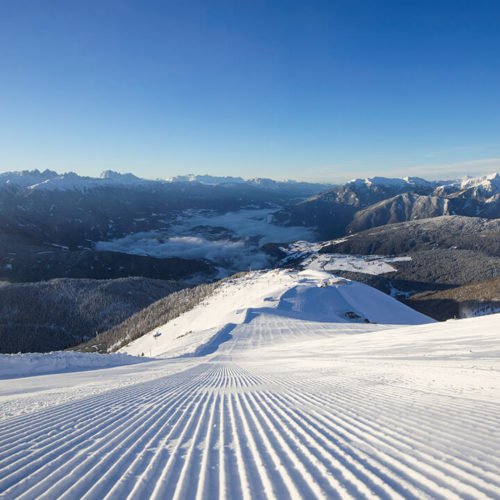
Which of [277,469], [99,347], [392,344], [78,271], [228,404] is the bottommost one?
[99,347]

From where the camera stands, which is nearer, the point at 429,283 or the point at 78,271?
the point at 429,283

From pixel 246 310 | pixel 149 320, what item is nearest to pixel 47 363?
pixel 246 310

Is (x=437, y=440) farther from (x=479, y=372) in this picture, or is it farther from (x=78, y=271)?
(x=78, y=271)

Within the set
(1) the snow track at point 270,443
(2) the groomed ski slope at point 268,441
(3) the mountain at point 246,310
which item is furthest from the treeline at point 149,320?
(1) the snow track at point 270,443

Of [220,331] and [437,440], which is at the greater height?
[437,440]

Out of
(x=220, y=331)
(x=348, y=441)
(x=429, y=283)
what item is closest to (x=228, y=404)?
(x=348, y=441)

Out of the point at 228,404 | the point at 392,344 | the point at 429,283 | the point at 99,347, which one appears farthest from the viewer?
the point at 429,283

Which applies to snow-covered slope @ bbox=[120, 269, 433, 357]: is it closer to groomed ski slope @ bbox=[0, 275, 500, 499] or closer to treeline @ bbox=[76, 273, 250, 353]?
treeline @ bbox=[76, 273, 250, 353]
